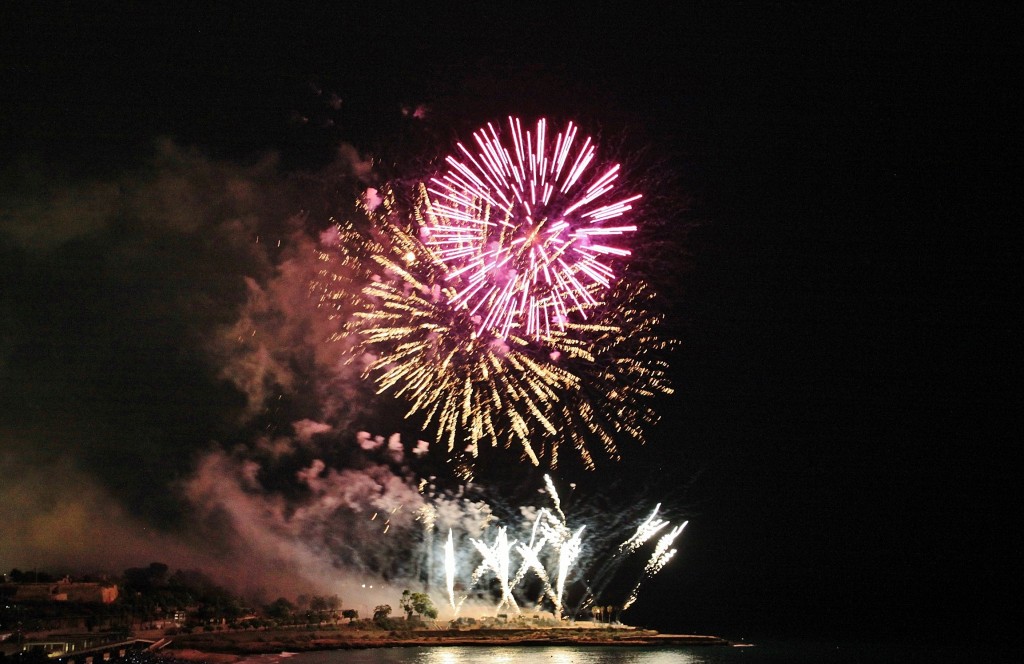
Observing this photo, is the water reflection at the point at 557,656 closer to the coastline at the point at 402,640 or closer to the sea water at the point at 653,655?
the sea water at the point at 653,655

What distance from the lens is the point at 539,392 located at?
97.0 feet

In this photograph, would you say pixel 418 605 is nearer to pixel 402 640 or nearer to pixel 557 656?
pixel 402 640

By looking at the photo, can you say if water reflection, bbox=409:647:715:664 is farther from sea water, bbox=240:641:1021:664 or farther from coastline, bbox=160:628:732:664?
A: coastline, bbox=160:628:732:664

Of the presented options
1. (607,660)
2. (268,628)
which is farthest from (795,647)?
(268,628)

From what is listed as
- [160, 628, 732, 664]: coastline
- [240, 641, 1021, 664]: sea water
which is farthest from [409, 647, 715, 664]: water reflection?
[160, 628, 732, 664]: coastline

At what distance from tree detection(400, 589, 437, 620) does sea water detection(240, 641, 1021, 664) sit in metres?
4.65

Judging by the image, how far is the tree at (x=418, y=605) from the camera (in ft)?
221

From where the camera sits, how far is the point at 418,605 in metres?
68.2

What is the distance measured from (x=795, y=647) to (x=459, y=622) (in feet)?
93.3

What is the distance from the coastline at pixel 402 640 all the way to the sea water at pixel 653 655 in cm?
73

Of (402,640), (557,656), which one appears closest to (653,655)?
(557,656)

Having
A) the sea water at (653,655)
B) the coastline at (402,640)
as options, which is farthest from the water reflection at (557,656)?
the coastline at (402,640)

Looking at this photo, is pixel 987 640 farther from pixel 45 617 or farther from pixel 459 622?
pixel 45 617

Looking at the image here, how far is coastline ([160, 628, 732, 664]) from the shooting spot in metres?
50.5
